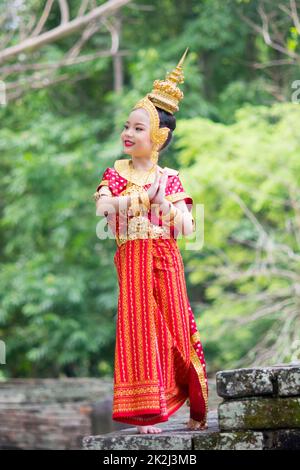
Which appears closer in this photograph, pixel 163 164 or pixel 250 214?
pixel 250 214

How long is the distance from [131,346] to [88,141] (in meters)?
8.34

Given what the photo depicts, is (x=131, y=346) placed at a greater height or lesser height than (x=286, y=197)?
lesser

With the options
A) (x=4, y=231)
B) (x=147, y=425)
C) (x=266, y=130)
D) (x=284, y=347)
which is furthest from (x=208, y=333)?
(x=147, y=425)

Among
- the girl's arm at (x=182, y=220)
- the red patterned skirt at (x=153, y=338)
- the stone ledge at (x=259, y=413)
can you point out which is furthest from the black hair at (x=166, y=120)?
the stone ledge at (x=259, y=413)

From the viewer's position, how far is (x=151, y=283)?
353 centimetres

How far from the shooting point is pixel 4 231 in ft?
44.0

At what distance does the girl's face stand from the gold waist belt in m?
0.27

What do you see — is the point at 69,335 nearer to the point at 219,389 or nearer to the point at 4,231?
the point at 4,231

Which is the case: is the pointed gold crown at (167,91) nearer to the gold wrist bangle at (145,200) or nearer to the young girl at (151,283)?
the young girl at (151,283)

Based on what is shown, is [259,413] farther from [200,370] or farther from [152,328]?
[152,328]

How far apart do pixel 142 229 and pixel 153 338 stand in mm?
431

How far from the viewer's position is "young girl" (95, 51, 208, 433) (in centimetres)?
346

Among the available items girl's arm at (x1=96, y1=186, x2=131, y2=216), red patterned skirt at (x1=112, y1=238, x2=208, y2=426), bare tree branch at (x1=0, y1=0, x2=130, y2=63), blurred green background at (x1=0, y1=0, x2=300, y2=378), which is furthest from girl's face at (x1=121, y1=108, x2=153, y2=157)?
blurred green background at (x1=0, y1=0, x2=300, y2=378)
